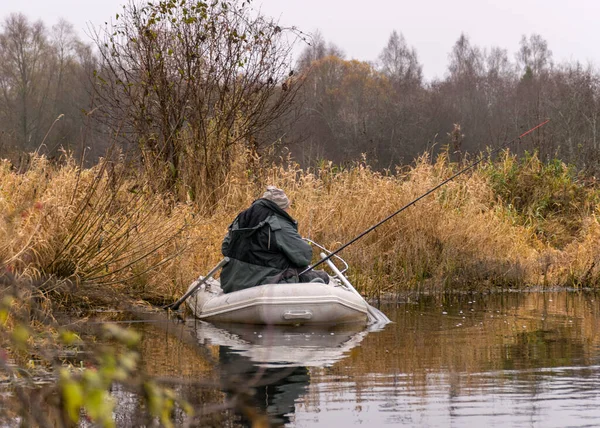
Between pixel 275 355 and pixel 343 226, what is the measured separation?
242 inches

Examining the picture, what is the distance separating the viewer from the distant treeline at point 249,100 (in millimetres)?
15633

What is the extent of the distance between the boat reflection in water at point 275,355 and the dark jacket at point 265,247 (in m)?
0.56

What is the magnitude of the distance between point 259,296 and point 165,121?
6.33m

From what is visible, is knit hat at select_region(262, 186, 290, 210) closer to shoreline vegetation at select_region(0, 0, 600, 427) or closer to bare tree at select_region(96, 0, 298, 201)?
shoreline vegetation at select_region(0, 0, 600, 427)

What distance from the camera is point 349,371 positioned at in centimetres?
736

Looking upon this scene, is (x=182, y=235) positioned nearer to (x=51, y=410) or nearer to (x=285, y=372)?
(x=285, y=372)

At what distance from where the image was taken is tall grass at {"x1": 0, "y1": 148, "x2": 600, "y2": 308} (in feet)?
33.3

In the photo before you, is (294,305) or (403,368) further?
(294,305)

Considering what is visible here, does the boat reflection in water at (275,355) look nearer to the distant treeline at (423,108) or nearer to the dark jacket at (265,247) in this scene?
the dark jacket at (265,247)

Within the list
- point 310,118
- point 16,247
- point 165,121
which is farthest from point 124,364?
point 310,118

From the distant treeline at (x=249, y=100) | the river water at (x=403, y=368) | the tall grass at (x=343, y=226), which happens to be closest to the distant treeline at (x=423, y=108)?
the distant treeline at (x=249, y=100)

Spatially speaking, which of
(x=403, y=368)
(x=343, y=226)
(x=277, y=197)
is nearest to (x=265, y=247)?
(x=277, y=197)

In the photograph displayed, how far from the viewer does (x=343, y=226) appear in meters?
14.2

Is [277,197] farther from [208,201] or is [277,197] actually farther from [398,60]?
[398,60]
